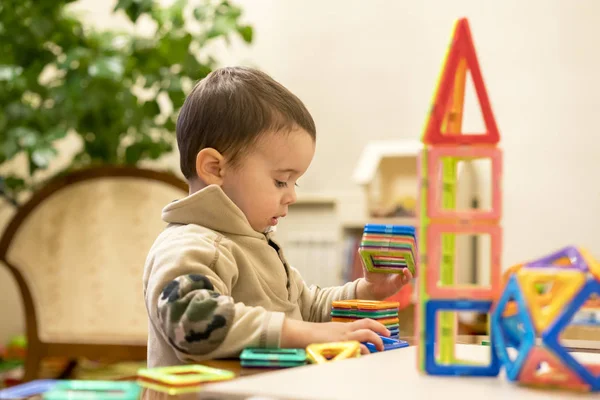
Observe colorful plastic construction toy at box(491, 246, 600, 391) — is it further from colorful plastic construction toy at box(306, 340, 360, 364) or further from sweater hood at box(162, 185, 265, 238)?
sweater hood at box(162, 185, 265, 238)

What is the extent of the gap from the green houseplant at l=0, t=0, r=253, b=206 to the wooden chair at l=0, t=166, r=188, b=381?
159 mm

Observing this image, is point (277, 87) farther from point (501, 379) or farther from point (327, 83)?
point (327, 83)

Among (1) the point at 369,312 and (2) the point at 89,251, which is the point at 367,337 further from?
(2) the point at 89,251

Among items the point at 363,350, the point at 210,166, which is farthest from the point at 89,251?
the point at 363,350

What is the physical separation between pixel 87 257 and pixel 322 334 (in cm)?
168

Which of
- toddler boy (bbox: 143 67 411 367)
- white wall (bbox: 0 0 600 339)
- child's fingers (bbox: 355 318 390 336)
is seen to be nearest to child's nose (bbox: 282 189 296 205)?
toddler boy (bbox: 143 67 411 367)

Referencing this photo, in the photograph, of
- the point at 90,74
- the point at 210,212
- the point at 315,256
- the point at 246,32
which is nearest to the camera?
the point at 210,212

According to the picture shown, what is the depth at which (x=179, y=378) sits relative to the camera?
561 millimetres

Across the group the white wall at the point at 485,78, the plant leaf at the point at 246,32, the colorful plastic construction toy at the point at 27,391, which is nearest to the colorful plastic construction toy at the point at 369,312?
the colorful plastic construction toy at the point at 27,391

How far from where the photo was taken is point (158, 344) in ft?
2.78

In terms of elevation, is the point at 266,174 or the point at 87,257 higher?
the point at 266,174

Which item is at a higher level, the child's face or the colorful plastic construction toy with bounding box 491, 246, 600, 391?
the child's face

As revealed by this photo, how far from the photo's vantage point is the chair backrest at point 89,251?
2.21 meters

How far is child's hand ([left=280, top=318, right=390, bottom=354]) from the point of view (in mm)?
740
